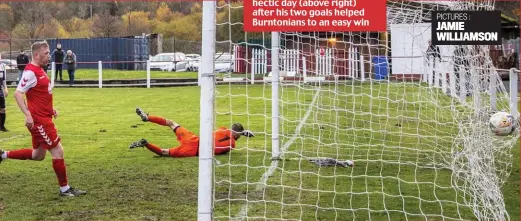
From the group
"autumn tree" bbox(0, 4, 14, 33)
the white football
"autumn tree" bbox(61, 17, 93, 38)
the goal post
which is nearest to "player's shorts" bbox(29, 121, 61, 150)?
the goal post

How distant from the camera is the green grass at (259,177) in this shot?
6164 millimetres

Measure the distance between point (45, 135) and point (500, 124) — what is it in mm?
5702

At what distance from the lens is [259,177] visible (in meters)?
7.75

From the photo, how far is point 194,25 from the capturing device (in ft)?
178

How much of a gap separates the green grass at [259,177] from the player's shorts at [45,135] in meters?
0.54

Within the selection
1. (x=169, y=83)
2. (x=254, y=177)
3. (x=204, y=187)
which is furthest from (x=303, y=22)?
(x=169, y=83)

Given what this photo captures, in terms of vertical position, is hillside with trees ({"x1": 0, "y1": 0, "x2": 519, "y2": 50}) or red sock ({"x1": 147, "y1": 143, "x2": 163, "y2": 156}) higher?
hillside with trees ({"x1": 0, "y1": 0, "x2": 519, "y2": 50})

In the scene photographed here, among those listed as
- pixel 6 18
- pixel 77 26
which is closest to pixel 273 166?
pixel 6 18

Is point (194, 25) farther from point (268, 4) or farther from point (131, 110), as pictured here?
point (268, 4)

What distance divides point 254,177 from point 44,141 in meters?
2.40

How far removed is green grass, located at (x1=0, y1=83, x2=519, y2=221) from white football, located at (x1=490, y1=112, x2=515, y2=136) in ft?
1.76

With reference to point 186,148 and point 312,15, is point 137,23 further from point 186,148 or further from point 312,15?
point 312,15

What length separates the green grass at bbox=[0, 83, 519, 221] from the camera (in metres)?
6.16

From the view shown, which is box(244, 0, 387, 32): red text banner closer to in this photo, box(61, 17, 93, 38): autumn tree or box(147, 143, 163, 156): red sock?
box(147, 143, 163, 156): red sock
